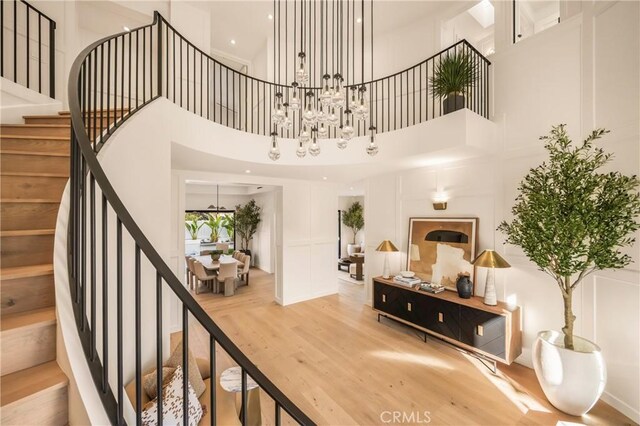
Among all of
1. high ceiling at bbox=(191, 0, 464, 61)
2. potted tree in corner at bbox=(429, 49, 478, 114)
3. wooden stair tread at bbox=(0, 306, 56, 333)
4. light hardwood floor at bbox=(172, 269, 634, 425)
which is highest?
high ceiling at bbox=(191, 0, 464, 61)

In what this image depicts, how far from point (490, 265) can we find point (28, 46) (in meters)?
6.21

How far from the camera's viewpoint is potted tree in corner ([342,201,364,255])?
966 cm

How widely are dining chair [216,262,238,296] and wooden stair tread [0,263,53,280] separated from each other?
14.9ft

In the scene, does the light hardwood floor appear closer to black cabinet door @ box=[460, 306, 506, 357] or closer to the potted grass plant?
black cabinet door @ box=[460, 306, 506, 357]

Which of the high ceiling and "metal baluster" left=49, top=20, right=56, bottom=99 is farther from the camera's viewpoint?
the high ceiling

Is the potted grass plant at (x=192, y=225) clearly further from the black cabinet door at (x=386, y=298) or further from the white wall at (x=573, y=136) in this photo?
the white wall at (x=573, y=136)

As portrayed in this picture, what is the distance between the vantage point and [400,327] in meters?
A: 4.28

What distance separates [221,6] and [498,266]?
19.4ft

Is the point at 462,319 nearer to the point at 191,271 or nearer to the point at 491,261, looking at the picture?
the point at 491,261

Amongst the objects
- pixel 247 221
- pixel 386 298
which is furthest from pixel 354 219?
pixel 386 298

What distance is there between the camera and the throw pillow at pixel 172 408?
4.99 feet

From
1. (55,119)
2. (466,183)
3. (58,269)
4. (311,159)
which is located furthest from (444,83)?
(55,119)

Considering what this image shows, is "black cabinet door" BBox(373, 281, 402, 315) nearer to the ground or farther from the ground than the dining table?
nearer to the ground

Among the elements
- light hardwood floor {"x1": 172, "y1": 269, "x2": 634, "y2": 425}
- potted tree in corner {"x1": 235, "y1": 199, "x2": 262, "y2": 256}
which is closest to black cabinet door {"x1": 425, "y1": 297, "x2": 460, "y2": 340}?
light hardwood floor {"x1": 172, "y1": 269, "x2": 634, "y2": 425}
